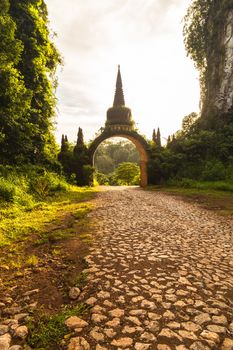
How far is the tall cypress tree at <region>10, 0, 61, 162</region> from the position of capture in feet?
45.3

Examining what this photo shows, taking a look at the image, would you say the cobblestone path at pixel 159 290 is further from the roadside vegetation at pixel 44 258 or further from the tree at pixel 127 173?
the tree at pixel 127 173

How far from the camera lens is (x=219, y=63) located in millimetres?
23344

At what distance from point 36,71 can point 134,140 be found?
42.7 feet

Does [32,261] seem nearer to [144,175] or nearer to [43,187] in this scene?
[43,187]

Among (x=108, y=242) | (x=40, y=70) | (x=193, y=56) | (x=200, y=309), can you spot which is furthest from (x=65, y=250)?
(x=193, y=56)

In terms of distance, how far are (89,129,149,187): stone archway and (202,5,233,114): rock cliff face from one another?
264 inches

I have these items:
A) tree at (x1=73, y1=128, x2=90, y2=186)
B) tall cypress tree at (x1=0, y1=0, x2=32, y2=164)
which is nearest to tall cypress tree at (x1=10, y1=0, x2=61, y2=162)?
tall cypress tree at (x1=0, y1=0, x2=32, y2=164)

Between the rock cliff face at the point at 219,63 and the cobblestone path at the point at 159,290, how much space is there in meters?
19.5

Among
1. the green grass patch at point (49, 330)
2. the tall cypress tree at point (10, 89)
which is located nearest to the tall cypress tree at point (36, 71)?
the tall cypress tree at point (10, 89)

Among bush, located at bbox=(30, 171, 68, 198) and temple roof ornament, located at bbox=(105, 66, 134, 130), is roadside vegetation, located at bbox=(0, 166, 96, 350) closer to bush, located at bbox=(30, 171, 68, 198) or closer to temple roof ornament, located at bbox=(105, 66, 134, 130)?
bush, located at bbox=(30, 171, 68, 198)

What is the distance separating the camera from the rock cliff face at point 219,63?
22.0m

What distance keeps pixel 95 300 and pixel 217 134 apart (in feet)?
65.2

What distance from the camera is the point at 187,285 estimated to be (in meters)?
3.23

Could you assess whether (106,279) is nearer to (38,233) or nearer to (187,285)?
(187,285)
